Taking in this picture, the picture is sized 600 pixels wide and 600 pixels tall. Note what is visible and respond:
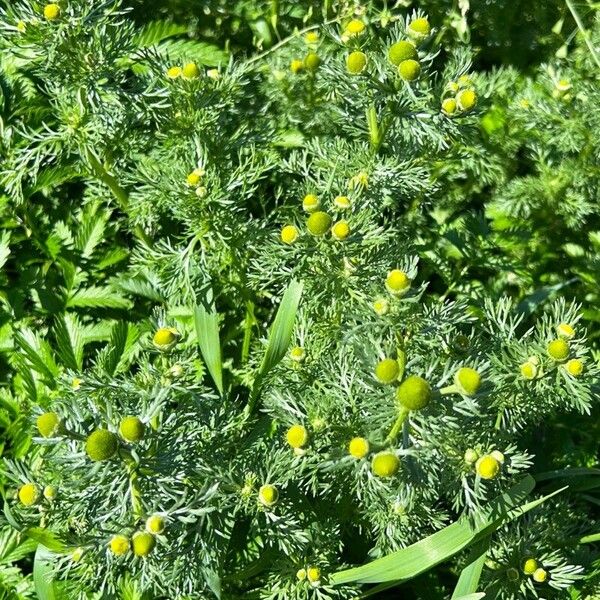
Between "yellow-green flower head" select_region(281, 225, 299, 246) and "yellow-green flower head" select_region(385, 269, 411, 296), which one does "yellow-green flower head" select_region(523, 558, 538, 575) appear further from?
"yellow-green flower head" select_region(281, 225, 299, 246)

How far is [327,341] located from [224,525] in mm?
533

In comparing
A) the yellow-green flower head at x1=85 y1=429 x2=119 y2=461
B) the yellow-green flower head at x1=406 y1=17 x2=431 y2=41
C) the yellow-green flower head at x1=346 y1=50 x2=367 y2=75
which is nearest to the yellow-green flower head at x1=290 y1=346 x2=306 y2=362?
the yellow-green flower head at x1=85 y1=429 x2=119 y2=461


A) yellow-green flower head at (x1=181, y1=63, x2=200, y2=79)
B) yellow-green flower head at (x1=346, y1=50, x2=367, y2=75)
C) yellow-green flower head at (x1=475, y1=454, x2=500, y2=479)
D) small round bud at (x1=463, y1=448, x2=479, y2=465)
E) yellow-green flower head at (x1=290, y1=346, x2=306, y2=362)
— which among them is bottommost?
yellow-green flower head at (x1=290, y1=346, x2=306, y2=362)

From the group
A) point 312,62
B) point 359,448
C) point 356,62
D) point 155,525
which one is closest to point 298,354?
point 359,448

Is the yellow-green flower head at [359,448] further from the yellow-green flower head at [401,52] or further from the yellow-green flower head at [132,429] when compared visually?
the yellow-green flower head at [401,52]

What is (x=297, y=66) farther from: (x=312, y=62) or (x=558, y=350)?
(x=558, y=350)

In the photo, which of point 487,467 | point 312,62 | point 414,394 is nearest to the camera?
point 414,394

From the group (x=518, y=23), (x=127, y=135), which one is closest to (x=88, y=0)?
(x=127, y=135)

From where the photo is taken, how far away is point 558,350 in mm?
1577

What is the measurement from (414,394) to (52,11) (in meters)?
1.18

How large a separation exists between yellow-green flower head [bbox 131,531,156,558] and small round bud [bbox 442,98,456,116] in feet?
3.79

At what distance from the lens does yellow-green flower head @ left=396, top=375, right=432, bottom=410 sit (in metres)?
1.35

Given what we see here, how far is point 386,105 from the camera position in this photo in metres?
1.81

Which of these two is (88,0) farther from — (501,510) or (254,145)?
(501,510)
